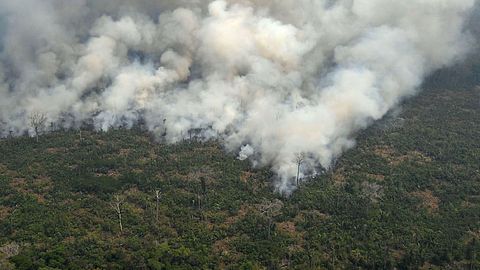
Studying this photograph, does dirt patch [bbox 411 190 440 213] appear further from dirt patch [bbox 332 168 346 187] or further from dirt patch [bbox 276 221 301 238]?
dirt patch [bbox 276 221 301 238]

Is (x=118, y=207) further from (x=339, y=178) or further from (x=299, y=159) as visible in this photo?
(x=339, y=178)

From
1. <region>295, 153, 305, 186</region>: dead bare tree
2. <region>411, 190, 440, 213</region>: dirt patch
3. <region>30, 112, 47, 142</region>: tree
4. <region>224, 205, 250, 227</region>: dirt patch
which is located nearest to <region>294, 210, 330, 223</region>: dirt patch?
<region>224, 205, 250, 227</region>: dirt patch

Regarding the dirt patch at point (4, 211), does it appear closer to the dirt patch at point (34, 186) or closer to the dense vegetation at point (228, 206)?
the dense vegetation at point (228, 206)

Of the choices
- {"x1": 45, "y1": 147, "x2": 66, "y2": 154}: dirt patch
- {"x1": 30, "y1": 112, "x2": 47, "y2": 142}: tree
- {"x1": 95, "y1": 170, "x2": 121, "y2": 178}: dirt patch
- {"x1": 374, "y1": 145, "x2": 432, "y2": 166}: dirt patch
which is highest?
{"x1": 30, "y1": 112, "x2": 47, "y2": 142}: tree

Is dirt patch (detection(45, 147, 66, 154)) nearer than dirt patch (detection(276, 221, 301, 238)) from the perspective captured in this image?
No

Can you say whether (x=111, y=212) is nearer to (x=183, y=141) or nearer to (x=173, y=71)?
(x=183, y=141)

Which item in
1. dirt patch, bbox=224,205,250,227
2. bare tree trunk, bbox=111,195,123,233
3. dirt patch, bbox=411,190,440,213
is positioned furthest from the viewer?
dirt patch, bbox=411,190,440,213

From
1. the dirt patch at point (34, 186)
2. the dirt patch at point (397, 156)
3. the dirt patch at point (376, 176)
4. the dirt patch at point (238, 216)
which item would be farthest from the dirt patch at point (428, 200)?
the dirt patch at point (34, 186)
